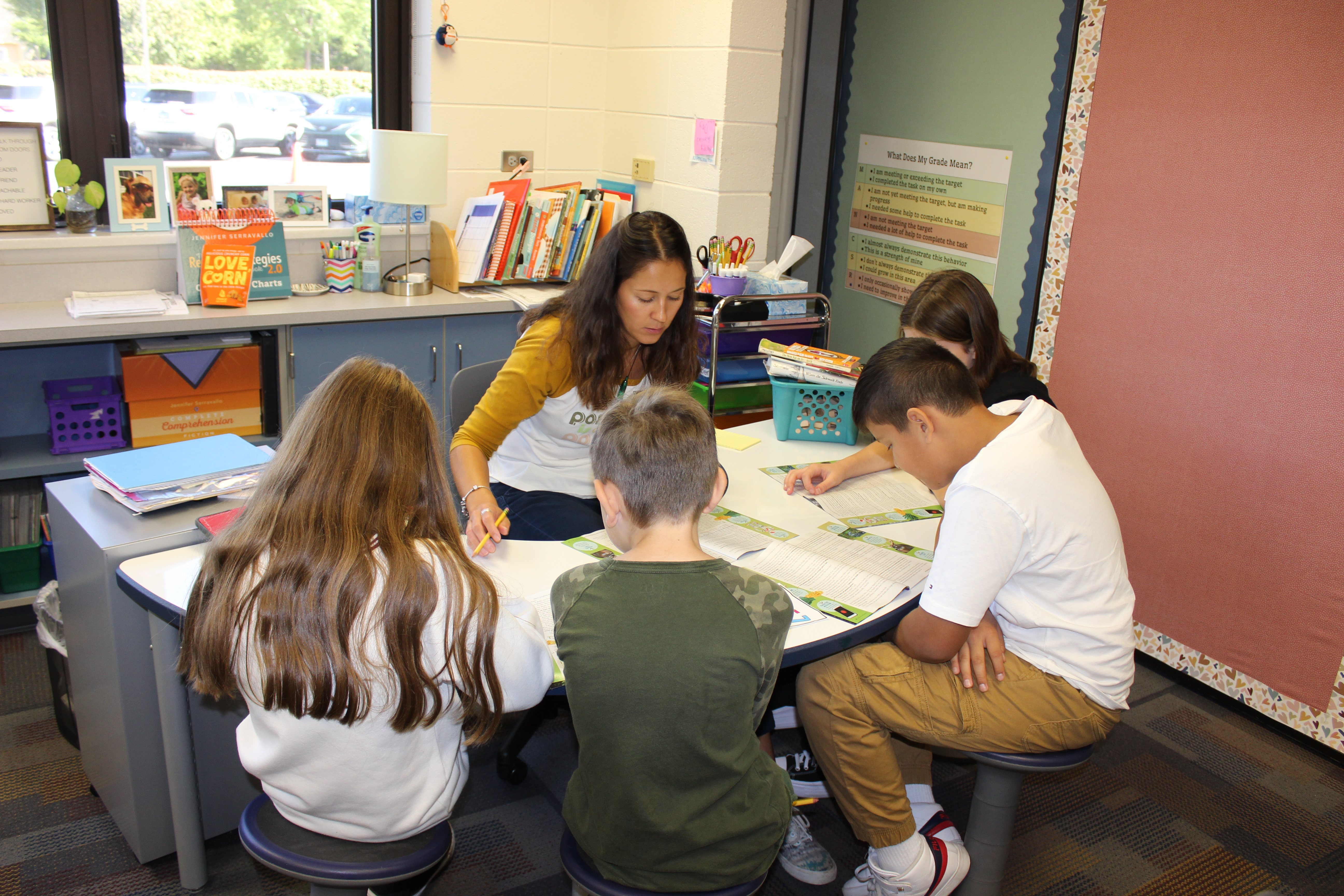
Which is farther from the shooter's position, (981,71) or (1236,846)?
(981,71)

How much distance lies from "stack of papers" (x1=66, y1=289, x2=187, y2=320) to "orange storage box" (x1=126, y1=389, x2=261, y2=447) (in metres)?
0.21

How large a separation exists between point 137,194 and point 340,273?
63cm

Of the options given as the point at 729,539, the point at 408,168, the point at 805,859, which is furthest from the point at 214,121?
the point at 805,859

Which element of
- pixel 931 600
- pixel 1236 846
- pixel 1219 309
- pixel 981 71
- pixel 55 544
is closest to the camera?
pixel 931 600

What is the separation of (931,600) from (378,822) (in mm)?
875

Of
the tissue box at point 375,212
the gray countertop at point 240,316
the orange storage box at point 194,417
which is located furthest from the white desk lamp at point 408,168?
the orange storage box at point 194,417

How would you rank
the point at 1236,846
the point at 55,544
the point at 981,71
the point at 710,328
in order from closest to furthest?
1. the point at 55,544
2. the point at 1236,846
3. the point at 710,328
4. the point at 981,71

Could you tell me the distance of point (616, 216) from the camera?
367cm

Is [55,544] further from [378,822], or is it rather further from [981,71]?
[981,71]

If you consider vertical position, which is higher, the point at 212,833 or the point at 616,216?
the point at 616,216

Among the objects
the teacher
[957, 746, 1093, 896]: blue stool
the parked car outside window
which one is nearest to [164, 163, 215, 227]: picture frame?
the parked car outside window

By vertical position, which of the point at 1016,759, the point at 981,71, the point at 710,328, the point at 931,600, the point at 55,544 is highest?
the point at 981,71

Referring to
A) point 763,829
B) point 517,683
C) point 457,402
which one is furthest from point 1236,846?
point 457,402

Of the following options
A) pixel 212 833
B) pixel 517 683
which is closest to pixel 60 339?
pixel 212 833
